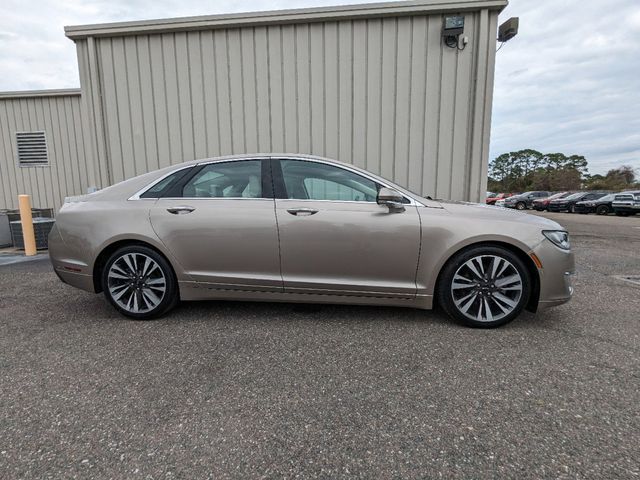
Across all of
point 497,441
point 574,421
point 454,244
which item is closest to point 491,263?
point 454,244

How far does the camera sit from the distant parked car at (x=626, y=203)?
17.9m

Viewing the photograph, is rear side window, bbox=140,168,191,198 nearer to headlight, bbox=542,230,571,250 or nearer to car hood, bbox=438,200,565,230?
car hood, bbox=438,200,565,230

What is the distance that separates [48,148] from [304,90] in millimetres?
6693

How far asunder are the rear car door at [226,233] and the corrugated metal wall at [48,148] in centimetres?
676

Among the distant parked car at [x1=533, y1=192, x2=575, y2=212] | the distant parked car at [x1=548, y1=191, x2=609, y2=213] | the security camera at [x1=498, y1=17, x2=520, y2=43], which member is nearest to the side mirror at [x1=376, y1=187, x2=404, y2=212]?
the security camera at [x1=498, y1=17, x2=520, y2=43]

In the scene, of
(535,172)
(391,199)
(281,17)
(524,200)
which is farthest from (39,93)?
(535,172)

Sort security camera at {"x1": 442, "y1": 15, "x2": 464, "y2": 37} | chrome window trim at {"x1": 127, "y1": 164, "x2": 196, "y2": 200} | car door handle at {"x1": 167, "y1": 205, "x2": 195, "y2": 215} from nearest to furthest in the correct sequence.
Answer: car door handle at {"x1": 167, "y1": 205, "x2": 195, "y2": 215}
chrome window trim at {"x1": 127, "y1": 164, "x2": 196, "y2": 200}
security camera at {"x1": 442, "y1": 15, "x2": 464, "y2": 37}

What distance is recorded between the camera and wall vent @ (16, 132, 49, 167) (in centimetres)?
→ 809

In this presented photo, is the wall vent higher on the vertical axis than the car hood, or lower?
higher

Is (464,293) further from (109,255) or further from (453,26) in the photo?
(453,26)

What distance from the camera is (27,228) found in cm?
630

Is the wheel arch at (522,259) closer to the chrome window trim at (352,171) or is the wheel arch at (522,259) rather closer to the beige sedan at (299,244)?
the beige sedan at (299,244)

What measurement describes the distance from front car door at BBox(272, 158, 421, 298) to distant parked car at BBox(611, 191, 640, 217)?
2158cm

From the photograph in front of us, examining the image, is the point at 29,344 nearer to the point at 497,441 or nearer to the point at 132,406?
the point at 132,406
